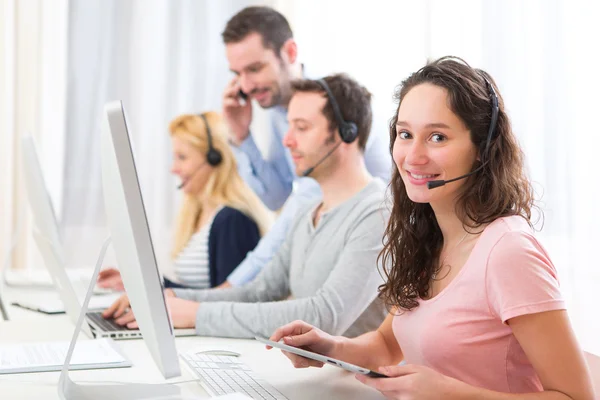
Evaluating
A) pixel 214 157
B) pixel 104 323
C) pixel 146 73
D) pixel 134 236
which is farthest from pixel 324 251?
pixel 146 73

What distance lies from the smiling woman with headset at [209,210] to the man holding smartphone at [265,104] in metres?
0.07

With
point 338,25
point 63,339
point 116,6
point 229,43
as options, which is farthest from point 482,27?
point 63,339

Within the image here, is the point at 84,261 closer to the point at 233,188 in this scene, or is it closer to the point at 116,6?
the point at 233,188

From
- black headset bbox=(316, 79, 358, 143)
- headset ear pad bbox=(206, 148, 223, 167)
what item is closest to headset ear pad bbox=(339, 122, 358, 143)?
black headset bbox=(316, 79, 358, 143)

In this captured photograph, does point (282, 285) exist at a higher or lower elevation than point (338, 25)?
lower

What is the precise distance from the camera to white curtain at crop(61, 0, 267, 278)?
3078 millimetres

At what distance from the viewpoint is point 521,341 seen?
96 cm

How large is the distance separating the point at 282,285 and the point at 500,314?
3.00ft

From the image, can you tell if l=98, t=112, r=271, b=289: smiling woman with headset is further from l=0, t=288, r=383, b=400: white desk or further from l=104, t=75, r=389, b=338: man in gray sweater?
l=0, t=288, r=383, b=400: white desk

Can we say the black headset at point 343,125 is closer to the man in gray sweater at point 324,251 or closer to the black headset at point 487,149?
the man in gray sweater at point 324,251

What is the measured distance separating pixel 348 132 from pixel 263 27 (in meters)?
0.92

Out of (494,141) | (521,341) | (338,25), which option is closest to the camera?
(521,341)

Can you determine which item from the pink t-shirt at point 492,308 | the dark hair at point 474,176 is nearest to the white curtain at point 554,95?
the dark hair at point 474,176

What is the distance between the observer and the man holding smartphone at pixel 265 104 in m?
2.29
